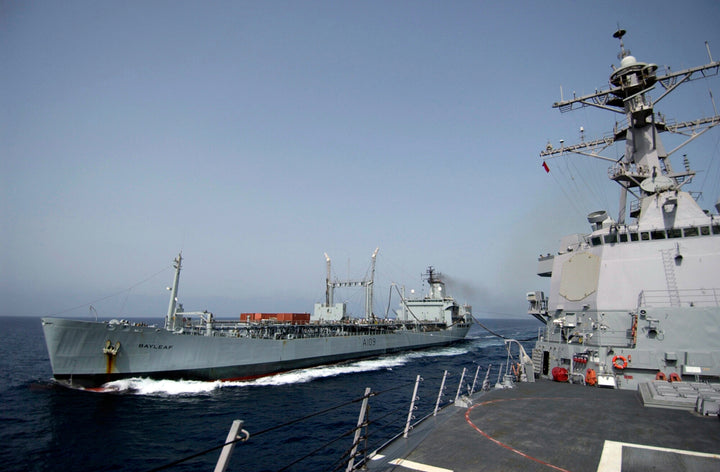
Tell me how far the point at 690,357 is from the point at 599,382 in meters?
2.84

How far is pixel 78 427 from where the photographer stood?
52.7 ft

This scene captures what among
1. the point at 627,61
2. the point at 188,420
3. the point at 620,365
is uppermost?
the point at 627,61

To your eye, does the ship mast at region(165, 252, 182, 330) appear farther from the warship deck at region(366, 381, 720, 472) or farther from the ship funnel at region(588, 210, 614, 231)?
the ship funnel at region(588, 210, 614, 231)

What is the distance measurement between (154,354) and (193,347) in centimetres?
235

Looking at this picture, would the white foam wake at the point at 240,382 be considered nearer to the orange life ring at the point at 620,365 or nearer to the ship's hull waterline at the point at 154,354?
the ship's hull waterline at the point at 154,354

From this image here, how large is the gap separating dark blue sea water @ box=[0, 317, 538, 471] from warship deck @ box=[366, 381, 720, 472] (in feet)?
7.39

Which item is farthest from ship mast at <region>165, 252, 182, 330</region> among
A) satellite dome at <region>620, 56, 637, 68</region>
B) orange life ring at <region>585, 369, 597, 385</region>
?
satellite dome at <region>620, 56, 637, 68</region>

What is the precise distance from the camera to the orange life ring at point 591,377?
1311 cm

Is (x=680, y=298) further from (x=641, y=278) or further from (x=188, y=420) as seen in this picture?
(x=188, y=420)

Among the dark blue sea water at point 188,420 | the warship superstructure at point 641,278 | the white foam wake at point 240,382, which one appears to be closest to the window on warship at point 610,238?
the warship superstructure at point 641,278

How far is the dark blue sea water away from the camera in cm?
1294

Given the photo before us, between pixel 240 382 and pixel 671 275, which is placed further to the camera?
pixel 240 382

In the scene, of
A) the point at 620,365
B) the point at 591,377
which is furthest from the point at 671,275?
the point at 591,377

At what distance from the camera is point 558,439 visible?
7371mm
